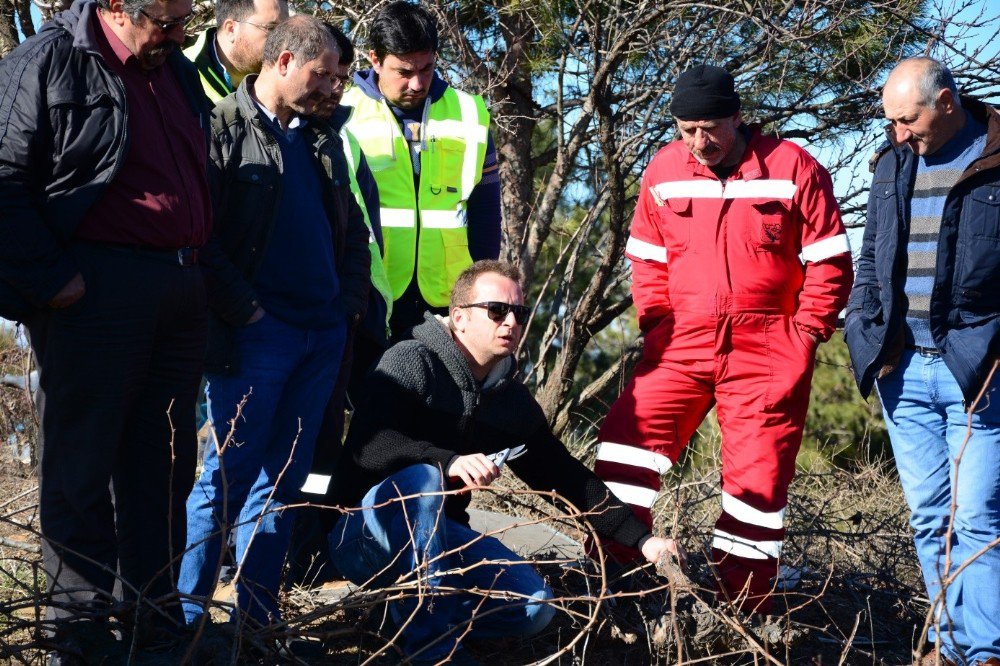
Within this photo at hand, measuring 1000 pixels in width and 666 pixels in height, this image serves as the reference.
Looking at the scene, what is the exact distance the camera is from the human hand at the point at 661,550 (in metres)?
3.48

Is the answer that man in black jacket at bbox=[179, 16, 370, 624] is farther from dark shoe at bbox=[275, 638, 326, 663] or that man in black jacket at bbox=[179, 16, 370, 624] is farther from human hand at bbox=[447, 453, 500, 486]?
human hand at bbox=[447, 453, 500, 486]

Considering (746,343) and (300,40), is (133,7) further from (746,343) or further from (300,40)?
(746,343)

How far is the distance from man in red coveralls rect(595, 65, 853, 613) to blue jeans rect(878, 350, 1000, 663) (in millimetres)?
394

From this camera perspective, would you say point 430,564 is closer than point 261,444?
Yes

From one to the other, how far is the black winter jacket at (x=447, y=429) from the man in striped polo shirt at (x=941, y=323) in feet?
3.68

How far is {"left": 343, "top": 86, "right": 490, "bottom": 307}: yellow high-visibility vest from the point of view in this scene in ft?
14.6

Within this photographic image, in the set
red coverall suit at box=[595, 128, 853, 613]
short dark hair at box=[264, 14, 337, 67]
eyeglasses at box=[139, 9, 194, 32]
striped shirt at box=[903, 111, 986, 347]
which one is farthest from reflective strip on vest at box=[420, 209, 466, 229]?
striped shirt at box=[903, 111, 986, 347]

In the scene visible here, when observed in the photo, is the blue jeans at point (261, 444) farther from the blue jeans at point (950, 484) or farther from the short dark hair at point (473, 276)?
the blue jeans at point (950, 484)

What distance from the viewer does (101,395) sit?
3059 millimetres

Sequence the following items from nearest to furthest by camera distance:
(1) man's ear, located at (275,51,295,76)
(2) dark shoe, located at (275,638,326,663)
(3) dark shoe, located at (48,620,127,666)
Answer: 1. (3) dark shoe, located at (48,620,127,666)
2. (2) dark shoe, located at (275,638,326,663)
3. (1) man's ear, located at (275,51,295,76)

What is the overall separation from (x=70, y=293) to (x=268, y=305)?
0.90m

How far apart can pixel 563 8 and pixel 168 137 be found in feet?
11.4

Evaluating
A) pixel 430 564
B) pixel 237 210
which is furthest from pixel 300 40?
pixel 430 564

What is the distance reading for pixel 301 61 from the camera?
12.1 ft
